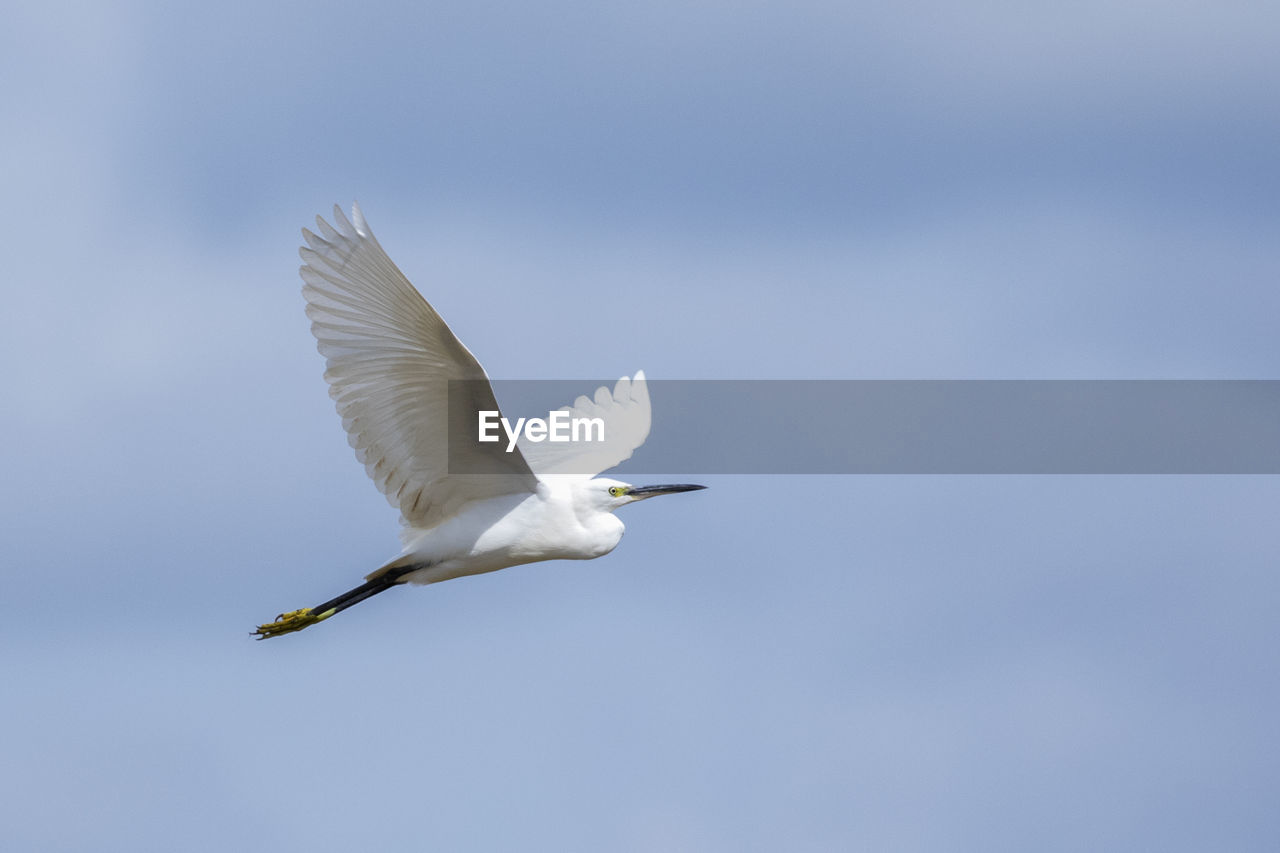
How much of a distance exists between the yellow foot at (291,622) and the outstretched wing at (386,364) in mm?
1591

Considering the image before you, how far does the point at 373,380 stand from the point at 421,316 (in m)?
1.07

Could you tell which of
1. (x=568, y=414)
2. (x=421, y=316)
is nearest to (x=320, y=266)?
Result: (x=421, y=316)

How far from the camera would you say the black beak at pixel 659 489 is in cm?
1761

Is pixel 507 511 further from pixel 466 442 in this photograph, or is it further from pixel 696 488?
pixel 696 488

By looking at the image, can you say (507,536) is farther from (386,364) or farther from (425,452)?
(386,364)

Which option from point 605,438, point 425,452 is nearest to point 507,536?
point 425,452

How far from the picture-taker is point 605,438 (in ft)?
62.5

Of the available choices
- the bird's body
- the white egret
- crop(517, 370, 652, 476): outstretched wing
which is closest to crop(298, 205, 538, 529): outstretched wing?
the white egret

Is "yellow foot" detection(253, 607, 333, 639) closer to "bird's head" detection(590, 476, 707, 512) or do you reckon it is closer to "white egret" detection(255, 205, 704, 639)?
"white egret" detection(255, 205, 704, 639)

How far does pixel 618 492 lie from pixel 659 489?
2.33 feet

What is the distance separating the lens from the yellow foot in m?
16.6

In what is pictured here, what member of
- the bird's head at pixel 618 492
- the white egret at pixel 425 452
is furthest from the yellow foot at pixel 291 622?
the bird's head at pixel 618 492

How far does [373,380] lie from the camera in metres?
14.9

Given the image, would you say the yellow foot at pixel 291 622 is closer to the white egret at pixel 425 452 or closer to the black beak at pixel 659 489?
the white egret at pixel 425 452
